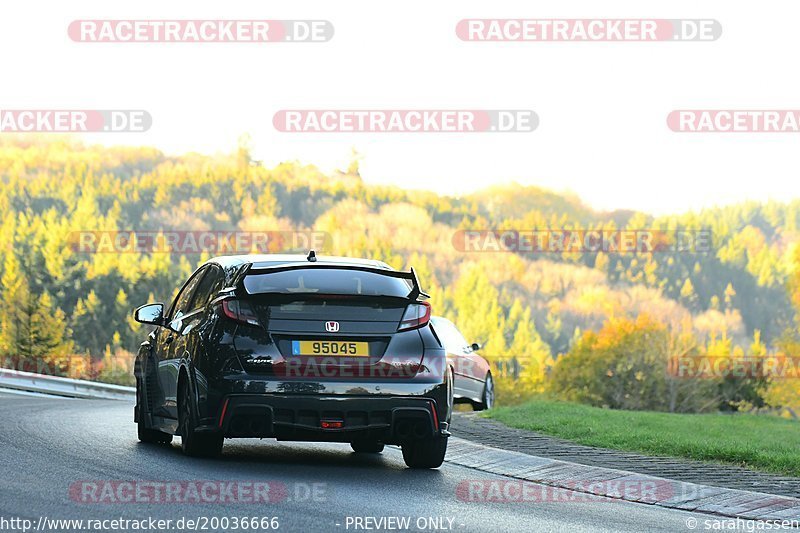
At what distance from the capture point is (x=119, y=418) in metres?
17.6

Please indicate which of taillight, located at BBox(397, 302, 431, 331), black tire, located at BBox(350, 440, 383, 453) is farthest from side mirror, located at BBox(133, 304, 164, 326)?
taillight, located at BBox(397, 302, 431, 331)

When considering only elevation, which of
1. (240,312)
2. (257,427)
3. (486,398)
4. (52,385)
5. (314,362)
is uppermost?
(240,312)

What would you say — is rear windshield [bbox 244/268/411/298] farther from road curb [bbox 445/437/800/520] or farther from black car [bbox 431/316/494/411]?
black car [bbox 431/316/494/411]

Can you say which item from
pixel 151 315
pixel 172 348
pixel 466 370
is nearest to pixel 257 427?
pixel 172 348

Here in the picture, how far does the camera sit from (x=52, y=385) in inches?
1334

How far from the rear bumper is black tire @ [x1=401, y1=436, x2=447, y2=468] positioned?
69cm

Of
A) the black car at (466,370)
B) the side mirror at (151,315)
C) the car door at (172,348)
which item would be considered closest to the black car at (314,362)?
the car door at (172,348)

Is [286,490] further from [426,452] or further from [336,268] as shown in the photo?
[336,268]

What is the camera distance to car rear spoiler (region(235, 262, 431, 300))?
36.9ft

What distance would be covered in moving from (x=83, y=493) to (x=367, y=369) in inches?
109

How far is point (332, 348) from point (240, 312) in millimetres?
801

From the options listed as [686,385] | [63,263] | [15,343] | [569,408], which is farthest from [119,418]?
[63,263]

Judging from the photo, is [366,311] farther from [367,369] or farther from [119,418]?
[119,418]

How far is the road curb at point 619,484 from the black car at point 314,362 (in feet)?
3.26
